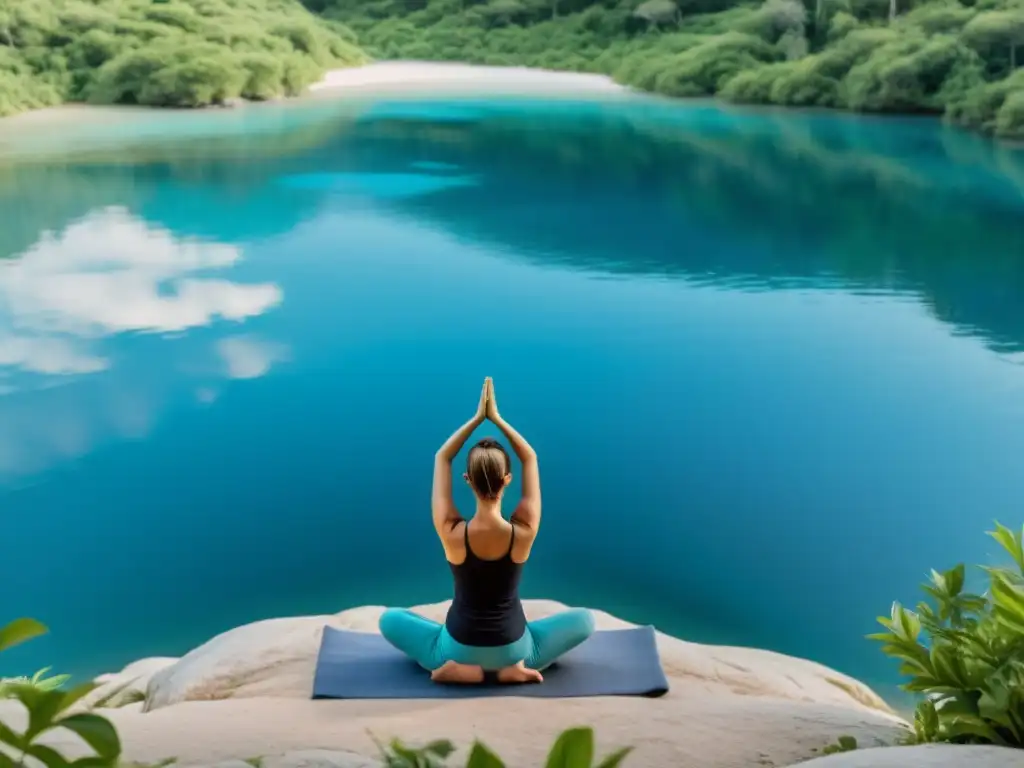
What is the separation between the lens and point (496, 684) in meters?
2.43

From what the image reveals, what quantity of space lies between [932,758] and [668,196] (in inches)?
390

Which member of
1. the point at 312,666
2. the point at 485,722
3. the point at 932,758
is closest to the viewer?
the point at 932,758

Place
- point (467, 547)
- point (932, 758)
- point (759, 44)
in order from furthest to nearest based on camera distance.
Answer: point (759, 44), point (467, 547), point (932, 758)

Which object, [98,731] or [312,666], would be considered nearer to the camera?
[98,731]

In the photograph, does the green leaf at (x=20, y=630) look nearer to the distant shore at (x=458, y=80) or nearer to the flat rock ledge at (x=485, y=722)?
the flat rock ledge at (x=485, y=722)

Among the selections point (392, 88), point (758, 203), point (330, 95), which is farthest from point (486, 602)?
point (392, 88)

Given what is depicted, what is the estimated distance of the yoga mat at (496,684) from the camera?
2.41 m

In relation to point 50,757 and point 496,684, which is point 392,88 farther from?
point 50,757

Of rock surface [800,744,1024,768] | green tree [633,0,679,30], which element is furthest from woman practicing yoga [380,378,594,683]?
green tree [633,0,679,30]

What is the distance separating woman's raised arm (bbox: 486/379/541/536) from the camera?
7.82 ft

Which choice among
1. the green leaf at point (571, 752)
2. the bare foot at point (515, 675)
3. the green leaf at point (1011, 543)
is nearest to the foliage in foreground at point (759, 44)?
the bare foot at point (515, 675)

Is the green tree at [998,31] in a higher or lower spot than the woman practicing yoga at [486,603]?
higher

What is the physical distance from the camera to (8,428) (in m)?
5.35

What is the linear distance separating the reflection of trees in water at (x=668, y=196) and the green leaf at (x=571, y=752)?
6.80 m
